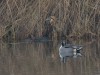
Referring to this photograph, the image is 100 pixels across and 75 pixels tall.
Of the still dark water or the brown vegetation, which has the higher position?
the brown vegetation

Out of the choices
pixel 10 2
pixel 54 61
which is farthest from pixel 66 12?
pixel 54 61

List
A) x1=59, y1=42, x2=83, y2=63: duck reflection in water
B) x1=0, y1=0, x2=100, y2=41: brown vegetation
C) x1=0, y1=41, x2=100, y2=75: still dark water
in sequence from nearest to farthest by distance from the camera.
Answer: x1=0, y1=41, x2=100, y2=75: still dark water
x1=59, y1=42, x2=83, y2=63: duck reflection in water
x1=0, y1=0, x2=100, y2=41: brown vegetation

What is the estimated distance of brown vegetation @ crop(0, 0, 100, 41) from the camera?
19.4 meters

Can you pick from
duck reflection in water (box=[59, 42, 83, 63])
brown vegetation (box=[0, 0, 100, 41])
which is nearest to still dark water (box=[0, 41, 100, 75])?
duck reflection in water (box=[59, 42, 83, 63])

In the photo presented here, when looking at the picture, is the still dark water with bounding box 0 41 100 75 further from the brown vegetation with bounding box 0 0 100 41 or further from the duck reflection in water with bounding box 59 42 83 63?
the brown vegetation with bounding box 0 0 100 41

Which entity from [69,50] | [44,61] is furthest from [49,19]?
[44,61]

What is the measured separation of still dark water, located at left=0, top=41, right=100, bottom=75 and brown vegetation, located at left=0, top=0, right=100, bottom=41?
1405mm

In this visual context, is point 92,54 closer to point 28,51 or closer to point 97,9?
point 28,51

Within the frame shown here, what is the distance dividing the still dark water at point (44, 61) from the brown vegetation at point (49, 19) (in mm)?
1405

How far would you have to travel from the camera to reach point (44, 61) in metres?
13.9

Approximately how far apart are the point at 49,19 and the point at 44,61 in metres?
6.06

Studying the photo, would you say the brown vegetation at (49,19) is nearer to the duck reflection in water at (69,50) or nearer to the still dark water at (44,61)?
the still dark water at (44,61)

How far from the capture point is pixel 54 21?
19688 millimetres

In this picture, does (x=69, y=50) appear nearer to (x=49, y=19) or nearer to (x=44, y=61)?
(x=44, y=61)
